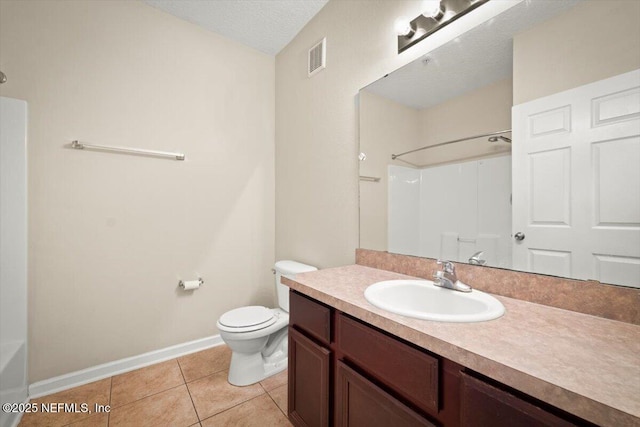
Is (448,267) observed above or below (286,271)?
above

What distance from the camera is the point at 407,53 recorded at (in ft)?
4.63

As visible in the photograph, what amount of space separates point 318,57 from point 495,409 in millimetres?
2168

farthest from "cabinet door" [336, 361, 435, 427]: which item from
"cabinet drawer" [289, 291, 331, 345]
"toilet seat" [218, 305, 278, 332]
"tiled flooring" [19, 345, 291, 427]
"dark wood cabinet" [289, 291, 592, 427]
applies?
"toilet seat" [218, 305, 278, 332]

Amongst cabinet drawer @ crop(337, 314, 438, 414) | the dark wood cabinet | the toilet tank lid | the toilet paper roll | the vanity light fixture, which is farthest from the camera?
the toilet paper roll

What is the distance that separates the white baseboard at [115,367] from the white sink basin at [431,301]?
5.82ft

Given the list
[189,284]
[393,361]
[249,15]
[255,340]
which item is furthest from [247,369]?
[249,15]

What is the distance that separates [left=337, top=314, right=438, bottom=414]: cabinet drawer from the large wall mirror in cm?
58

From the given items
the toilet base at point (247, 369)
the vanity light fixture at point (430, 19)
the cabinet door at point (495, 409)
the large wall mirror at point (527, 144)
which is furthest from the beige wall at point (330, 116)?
the cabinet door at point (495, 409)

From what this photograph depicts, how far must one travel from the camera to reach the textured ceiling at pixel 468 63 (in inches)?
39.6

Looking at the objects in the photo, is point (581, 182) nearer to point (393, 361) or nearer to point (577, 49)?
point (577, 49)

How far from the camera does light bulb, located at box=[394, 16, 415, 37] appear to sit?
1365mm

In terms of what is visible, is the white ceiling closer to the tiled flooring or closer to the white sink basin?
the white sink basin

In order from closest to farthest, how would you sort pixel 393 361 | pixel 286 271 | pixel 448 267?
pixel 393 361
pixel 448 267
pixel 286 271

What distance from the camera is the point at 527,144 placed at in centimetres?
99
